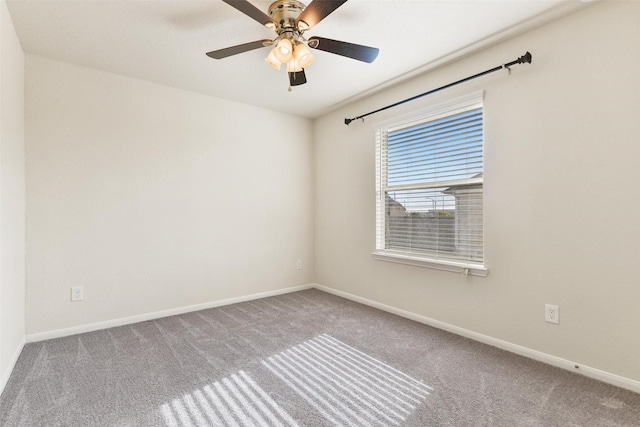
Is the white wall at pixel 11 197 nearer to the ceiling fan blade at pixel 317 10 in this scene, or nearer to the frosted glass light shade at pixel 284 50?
the frosted glass light shade at pixel 284 50

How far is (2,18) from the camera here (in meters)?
1.92

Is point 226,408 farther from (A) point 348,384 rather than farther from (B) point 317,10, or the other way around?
(B) point 317,10

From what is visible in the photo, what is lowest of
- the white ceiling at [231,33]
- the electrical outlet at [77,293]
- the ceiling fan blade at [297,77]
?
the electrical outlet at [77,293]

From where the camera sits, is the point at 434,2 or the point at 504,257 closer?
the point at 434,2

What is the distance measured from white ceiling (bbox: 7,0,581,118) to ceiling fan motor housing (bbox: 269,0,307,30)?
109mm

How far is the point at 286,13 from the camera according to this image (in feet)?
6.28

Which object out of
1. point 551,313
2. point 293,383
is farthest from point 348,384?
point 551,313

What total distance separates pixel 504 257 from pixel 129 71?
368 cm

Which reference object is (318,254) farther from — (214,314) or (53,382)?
(53,382)

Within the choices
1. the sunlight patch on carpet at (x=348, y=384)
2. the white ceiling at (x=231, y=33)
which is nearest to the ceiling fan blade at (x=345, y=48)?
the white ceiling at (x=231, y=33)

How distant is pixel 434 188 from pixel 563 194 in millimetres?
1021

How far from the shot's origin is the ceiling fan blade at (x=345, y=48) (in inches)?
77.1

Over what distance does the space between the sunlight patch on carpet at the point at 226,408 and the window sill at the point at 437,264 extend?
1.82 m

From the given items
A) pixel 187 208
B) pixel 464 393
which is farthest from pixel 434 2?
pixel 187 208
